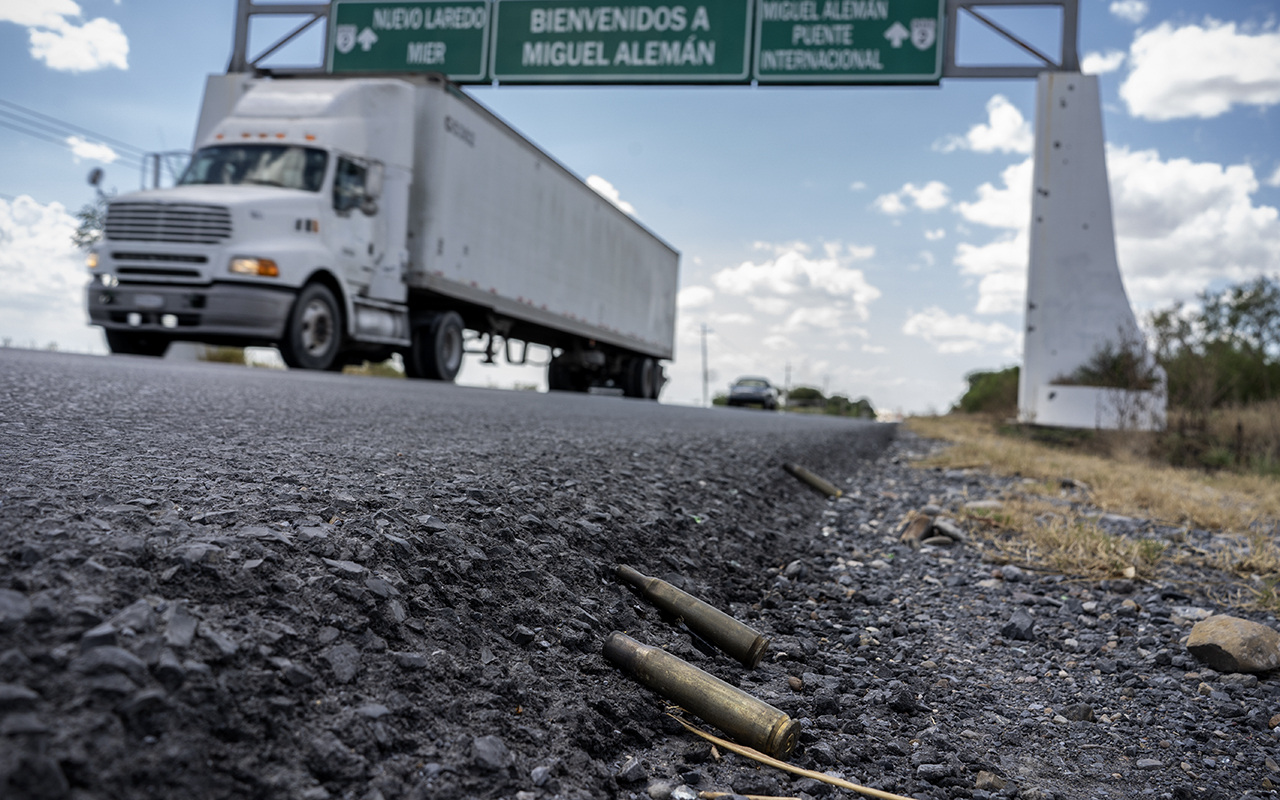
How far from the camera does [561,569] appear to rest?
2.20 meters

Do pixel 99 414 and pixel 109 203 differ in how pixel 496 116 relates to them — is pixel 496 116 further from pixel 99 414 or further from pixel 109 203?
pixel 99 414

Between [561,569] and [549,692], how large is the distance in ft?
1.84

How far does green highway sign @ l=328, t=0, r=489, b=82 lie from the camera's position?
52.7 feet

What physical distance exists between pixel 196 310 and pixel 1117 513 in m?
9.75

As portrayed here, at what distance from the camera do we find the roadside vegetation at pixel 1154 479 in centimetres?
377

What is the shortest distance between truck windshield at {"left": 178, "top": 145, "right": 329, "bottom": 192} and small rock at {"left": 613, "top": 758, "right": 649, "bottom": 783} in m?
10.8

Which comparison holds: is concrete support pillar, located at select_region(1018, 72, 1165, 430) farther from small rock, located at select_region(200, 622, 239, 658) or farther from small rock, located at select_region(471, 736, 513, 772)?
small rock, located at select_region(200, 622, 239, 658)

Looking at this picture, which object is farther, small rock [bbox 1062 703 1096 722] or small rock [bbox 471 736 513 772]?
small rock [bbox 1062 703 1096 722]

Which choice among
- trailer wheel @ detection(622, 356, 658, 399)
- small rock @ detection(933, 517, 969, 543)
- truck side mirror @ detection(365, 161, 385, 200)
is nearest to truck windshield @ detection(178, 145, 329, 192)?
truck side mirror @ detection(365, 161, 385, 200)

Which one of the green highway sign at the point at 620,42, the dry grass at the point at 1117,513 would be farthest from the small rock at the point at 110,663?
the green highway sign at the point at 620,42

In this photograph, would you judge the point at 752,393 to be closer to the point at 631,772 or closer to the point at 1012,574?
the point at 1012,574

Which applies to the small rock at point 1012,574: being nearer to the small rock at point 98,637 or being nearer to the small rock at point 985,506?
the small rock at point 985,506

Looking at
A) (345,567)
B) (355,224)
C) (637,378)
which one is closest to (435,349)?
(355,224)

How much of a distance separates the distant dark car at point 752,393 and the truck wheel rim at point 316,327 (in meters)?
23.1
